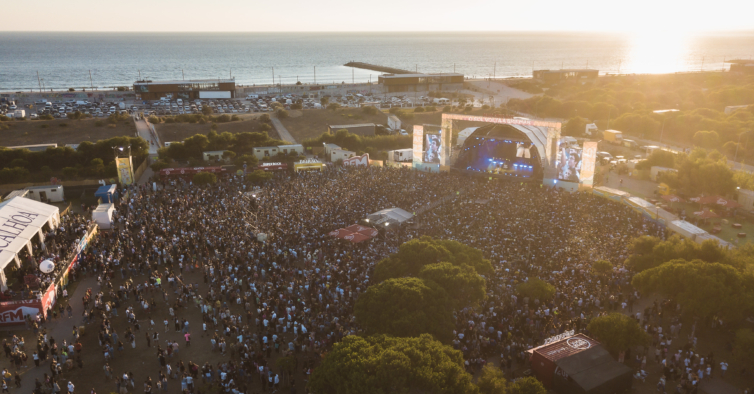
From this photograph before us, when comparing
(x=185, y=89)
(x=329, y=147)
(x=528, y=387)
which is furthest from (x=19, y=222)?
(x=185, y=89)

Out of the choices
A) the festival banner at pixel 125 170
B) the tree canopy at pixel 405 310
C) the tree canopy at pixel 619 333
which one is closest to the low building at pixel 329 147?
the festival banner at pixel 125 170

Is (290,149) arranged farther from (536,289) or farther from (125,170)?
(536,289)

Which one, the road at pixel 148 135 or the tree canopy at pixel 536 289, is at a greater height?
the road at pixel 148 135

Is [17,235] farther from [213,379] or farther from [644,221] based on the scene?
[644,221]

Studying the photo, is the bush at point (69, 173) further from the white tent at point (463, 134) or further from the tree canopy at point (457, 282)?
the tree canopy at point (457, 282)

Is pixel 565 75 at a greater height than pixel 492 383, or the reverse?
pixel 565 75

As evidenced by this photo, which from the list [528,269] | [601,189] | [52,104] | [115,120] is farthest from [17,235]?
[52,104]

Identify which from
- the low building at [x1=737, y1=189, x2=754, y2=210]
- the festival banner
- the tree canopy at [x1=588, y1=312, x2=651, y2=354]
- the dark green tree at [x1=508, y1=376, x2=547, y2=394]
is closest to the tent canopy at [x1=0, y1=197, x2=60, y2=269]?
the festival banner
